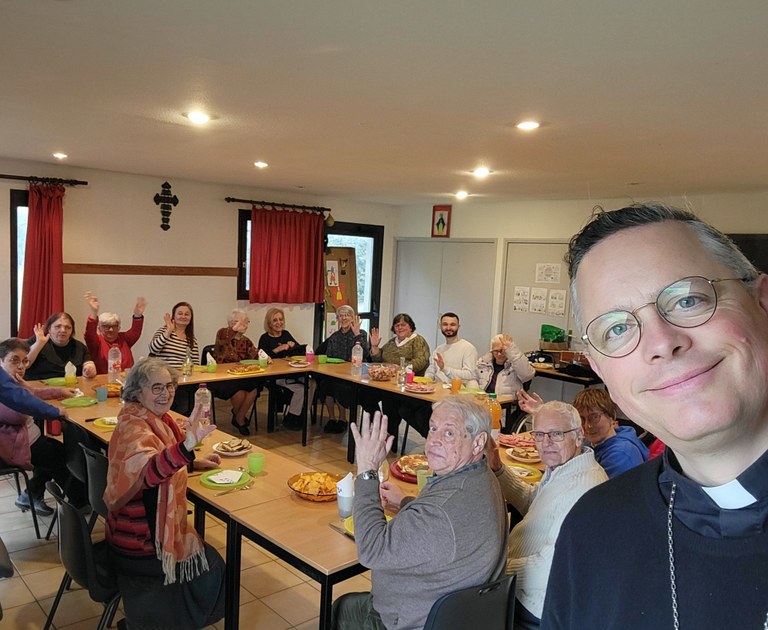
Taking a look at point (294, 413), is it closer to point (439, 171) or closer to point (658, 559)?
point (439, 171)

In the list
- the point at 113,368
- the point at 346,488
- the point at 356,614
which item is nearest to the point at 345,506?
the point at 346,488

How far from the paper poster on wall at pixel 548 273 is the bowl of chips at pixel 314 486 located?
5002mm

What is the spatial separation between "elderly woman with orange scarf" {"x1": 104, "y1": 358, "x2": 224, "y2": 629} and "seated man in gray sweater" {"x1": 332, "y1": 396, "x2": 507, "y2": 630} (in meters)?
0.71

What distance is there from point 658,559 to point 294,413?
538 cm

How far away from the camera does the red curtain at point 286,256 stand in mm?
7293

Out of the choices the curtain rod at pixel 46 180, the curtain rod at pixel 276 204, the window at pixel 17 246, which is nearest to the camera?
the curtain rod at pixel 46 180

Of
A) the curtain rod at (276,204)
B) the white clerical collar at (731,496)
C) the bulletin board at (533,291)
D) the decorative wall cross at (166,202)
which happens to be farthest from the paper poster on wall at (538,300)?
the white clerical collar at (731,496)

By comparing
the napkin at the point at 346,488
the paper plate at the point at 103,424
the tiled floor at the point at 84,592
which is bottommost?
the tiled floor at the point at 84,592

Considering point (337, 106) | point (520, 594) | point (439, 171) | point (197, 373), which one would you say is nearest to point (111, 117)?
point (337, 106)

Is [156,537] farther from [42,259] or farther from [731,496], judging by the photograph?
[42,259]

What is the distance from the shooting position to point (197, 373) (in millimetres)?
4984

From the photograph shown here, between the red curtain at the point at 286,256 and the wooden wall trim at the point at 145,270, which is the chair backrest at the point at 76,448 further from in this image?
the red curtain at the point at 286,256

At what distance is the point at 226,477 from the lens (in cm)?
270

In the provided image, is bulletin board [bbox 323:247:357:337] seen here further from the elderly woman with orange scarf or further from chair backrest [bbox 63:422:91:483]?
the elderly woman with orange scarf
